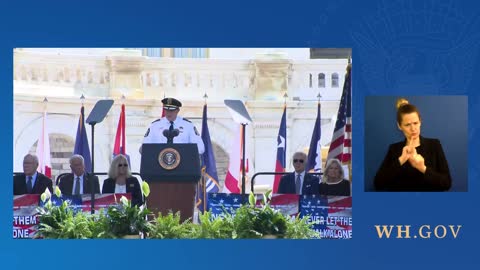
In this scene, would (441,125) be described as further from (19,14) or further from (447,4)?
(19,14)

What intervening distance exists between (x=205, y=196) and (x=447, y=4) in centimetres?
252

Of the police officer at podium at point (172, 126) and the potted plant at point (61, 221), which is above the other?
the police officer at podium at point (172, 126)

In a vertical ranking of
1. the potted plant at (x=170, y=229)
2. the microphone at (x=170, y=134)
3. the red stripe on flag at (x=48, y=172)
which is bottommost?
the potted plant at (x=170, y=229)

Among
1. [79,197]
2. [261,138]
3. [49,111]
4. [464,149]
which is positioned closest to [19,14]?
[49,111]

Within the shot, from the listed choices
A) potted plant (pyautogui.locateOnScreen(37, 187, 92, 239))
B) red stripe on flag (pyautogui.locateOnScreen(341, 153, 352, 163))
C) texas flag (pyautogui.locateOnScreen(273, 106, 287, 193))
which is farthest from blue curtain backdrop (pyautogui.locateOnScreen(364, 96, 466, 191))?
potted plant (pyautogui.locateOnScreen(37, 187, 92, 239))

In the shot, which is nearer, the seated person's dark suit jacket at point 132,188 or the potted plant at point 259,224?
the potted plant at point 259,224

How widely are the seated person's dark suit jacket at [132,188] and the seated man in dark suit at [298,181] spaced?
1.16 meters

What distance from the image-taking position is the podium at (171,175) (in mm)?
10680

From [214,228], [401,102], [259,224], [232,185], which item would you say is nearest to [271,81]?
[232,185]

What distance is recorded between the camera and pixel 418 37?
10617mm

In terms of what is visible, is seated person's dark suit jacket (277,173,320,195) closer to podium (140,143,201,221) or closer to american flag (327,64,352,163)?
american flag (327,64,352,163)

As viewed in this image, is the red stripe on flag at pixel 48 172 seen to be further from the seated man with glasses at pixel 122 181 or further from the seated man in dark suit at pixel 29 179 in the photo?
the seated man with glasses at pixel 122 181

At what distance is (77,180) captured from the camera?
35.2ft

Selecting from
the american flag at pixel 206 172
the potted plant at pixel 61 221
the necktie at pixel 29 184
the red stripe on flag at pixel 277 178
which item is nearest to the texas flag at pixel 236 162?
the american flag at pixel 206 172
